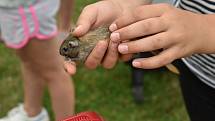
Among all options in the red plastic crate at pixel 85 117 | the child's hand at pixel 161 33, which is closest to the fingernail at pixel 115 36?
the child's hand at pixel 161 33

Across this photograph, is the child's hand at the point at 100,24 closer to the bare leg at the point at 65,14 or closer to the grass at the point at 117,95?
the grass at the point at 117,95

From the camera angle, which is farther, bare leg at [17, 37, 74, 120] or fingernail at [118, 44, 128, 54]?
bare leg at [17, 37, 74, 120]

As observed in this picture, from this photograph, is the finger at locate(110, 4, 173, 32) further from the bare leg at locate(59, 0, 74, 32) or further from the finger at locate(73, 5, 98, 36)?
the bare leg at locate(59, 0, 74, 32)

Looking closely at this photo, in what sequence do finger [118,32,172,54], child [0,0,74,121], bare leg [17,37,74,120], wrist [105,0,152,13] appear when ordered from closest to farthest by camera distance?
finger [118,32,172,54], wrist [105,0,152,13], child [0,0,74,121], bare leg [17,37,74,120]

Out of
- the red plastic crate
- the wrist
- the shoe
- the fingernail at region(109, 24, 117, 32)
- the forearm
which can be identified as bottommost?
the shoe

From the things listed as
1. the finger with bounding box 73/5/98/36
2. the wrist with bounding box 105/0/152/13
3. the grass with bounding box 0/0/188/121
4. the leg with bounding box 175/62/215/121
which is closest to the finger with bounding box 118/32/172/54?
the finger with bounding box 73/5/98/36

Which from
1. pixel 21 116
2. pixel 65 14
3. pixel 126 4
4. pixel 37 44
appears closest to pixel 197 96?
pixel 126 4

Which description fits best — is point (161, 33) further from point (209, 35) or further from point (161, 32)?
point (209, 35)
